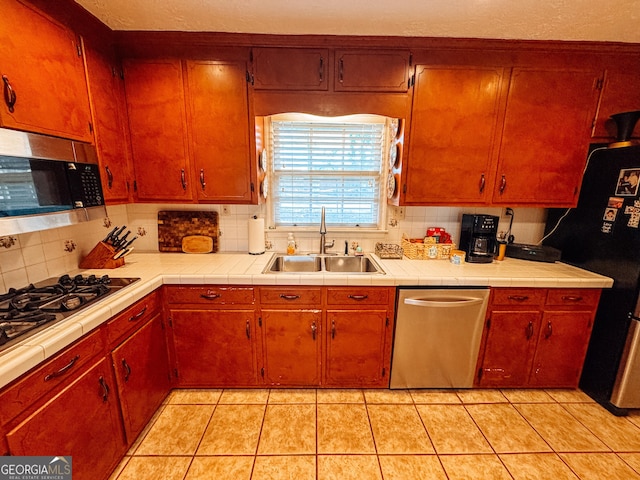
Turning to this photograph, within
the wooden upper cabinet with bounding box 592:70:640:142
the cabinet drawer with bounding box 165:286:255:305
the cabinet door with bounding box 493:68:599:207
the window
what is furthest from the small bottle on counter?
the wooden upper cabinet with bounding box 592:70:640:142

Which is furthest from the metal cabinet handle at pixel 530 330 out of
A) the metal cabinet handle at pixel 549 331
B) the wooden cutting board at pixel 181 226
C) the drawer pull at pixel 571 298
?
the wooden cutting board at pixel 181 226

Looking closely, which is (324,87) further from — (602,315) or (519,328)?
(602,315)

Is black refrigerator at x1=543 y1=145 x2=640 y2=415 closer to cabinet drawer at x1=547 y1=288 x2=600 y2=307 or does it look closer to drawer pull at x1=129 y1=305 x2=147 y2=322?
cabinet drawer at x1=547 y1=288 x2=600 y2=307

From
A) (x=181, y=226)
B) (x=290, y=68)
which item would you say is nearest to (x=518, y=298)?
(x=290, y=68)

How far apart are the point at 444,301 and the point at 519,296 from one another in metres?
0.51

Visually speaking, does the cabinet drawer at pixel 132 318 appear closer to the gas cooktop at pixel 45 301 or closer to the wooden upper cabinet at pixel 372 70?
the gas cooktop at pixel 45 301

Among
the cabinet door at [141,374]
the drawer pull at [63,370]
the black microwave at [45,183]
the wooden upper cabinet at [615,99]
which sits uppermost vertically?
the wooden upper cabinet at [615,99]

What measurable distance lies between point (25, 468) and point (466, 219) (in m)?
2.78

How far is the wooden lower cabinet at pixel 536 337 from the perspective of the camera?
1.86 meters

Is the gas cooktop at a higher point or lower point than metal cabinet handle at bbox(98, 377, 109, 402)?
higher

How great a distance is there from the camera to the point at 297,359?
76.2 inches

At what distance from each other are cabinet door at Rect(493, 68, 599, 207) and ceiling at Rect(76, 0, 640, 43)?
26 centimetres

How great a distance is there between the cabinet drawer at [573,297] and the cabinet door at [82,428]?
2.66 metres

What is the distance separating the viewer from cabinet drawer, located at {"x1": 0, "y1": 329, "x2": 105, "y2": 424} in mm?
919
